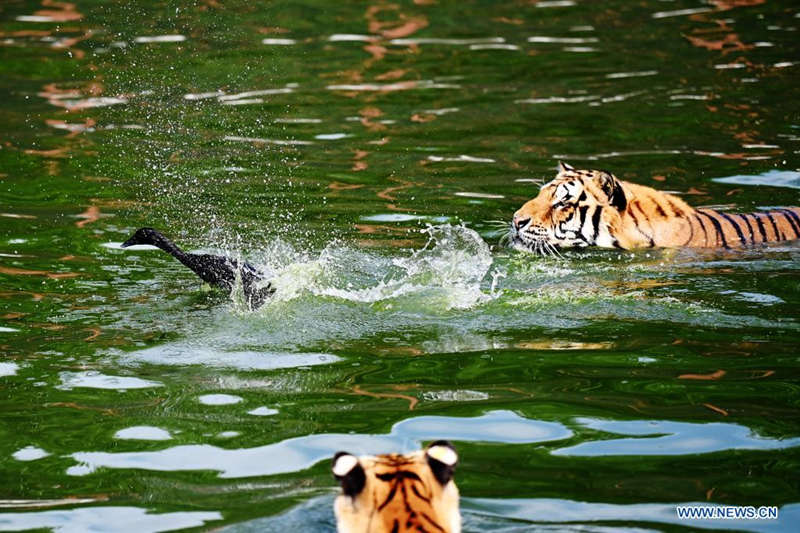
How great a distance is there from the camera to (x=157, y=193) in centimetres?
1012

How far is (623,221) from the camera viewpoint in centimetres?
829

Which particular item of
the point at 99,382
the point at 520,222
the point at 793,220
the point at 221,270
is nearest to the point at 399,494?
the point at 99,382

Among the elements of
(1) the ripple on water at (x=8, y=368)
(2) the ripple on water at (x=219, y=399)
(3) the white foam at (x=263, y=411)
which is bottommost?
(3) the white foam at (x=263, y=411)

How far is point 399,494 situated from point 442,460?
14cm

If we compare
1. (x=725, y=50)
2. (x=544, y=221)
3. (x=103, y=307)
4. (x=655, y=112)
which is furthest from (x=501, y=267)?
(x=725, y=50)

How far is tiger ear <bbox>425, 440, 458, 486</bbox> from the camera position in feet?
10.1

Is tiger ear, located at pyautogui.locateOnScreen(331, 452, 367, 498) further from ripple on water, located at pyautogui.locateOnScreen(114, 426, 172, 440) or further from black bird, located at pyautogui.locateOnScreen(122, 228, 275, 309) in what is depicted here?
black bird, located at pyautogui.locateOnScreen(122, 228, 275, 309)

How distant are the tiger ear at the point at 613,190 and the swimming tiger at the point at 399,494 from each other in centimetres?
528

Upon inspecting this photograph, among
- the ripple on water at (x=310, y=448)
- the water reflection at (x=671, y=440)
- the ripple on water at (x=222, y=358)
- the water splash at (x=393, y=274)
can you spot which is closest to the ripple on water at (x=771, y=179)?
the water splash at (x=393, y=274)

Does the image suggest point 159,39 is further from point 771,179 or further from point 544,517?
point 544,517

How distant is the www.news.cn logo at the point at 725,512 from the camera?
4137 millimetres

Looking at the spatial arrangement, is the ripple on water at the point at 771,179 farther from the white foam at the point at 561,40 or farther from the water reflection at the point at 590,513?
the white foam at the point at 561,40

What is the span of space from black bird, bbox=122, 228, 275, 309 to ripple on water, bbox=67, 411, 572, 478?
1.82m

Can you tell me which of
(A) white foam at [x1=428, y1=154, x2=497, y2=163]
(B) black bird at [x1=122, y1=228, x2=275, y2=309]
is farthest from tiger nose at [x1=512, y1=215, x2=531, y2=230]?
(A) white foam at [x1=428, y1=154, x2=497, y2=163]
